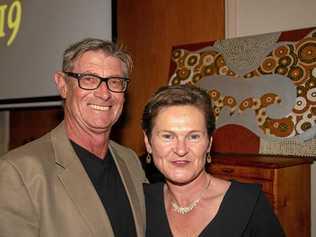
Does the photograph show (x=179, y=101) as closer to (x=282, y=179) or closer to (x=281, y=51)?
(x=282, y=179)

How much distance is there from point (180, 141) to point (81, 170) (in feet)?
1.36

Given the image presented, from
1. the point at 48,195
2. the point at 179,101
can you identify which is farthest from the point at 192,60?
the point at 48,195

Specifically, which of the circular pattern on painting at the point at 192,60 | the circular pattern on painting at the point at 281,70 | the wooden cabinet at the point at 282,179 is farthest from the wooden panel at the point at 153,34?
the wooden cabinet at the point at 282,179

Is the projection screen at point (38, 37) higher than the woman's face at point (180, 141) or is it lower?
higher

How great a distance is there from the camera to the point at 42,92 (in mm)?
2934

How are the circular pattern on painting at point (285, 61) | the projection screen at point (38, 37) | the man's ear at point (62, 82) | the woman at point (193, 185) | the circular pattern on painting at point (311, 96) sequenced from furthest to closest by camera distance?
the projection screen at point (38, 37)
the circular pattern on painting at point (285, 61)
the circular pattern on painting at point (311, 96)
the man's ear at point (62, 82)
the woman at point (193, 185)

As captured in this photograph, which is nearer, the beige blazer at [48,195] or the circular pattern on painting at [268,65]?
the beige blazer at [48,195]

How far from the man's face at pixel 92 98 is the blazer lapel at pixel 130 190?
198 millimetres

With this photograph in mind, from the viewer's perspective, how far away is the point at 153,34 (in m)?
3.37

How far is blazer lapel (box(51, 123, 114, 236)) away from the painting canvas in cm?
148

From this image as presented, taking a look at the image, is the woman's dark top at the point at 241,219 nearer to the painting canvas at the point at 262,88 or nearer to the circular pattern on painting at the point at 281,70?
Answer: the painting canvas at the point at 262,88

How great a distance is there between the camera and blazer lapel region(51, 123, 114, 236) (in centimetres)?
135

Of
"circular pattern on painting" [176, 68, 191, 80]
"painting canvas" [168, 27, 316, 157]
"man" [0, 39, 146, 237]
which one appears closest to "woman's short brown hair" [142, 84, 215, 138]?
"man" [0, 39, 146, 237]

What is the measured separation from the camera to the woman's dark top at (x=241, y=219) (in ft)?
4.75
